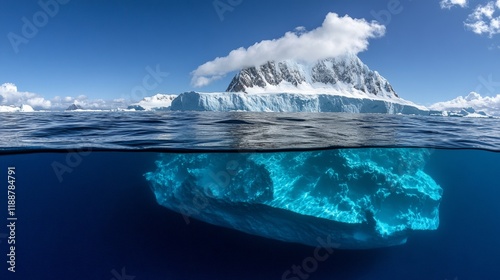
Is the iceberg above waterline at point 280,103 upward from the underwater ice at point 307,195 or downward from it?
upward

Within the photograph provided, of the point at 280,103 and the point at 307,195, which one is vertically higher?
the point at 280,103

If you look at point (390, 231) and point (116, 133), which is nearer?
point (390, 231)

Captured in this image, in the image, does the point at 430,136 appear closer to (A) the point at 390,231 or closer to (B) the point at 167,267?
(A) the point at 390,231

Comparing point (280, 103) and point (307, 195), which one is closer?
point (307, 195)

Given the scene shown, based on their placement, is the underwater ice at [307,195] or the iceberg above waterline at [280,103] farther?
the iceberg above waterline at [280,103]

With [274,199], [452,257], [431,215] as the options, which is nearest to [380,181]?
[431,215]

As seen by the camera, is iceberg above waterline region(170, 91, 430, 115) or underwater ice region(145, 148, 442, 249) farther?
iceberg above waterline region(170, 91, 430, 115)

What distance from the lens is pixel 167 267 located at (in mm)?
13312

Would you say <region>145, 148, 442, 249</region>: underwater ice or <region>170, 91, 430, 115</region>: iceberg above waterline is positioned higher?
<region>170, 91, 430, 115</region>: iceberg above waterline

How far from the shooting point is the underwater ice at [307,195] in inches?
484

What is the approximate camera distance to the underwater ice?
12.3 m

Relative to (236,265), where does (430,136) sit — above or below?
above

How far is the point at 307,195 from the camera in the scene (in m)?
12.8

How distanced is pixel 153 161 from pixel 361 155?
12.2 m
